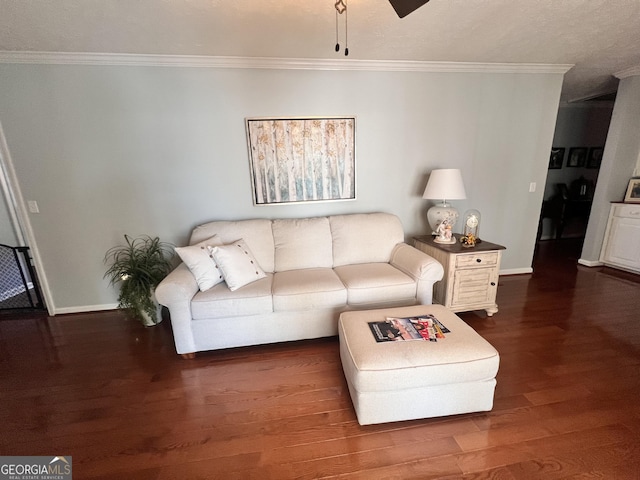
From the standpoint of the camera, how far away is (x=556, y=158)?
4934mm

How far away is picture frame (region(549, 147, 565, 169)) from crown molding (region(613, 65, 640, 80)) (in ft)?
5.34

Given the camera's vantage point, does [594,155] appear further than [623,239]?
Yes

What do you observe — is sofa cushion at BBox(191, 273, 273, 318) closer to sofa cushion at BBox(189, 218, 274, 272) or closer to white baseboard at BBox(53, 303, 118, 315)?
sofa cushion at BBox(189, 218, 274, 272)

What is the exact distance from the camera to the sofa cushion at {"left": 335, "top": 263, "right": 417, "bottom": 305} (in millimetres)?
2223

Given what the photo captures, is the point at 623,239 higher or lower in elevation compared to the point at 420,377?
higher

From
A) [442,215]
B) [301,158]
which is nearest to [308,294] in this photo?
[301,158]

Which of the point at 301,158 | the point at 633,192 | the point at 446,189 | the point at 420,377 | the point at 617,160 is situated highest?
the point at 301,158

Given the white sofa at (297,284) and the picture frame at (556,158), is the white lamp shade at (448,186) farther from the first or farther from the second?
the picture frame at (556,158)

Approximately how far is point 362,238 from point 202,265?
57.1 inches

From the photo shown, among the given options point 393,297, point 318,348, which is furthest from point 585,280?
point 318,348

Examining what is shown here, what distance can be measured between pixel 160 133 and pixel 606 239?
17.8 ft

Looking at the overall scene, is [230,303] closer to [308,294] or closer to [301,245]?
[308,294]

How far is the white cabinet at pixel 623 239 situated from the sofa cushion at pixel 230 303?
4401 mm

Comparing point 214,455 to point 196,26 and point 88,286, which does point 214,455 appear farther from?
point 196,26
